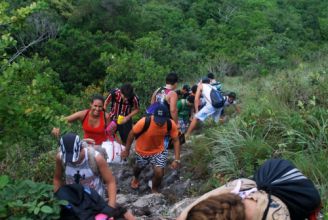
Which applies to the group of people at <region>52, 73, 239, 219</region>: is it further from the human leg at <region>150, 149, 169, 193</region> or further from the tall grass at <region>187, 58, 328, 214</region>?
the tall grass at <region>187, 58, 328, 214</region>

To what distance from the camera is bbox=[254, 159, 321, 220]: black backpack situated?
289 cm

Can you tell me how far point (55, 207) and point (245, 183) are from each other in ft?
4.12

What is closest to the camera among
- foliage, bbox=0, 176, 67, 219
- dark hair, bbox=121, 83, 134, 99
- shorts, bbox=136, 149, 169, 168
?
foliage, bbox=0, 176, 67, 219

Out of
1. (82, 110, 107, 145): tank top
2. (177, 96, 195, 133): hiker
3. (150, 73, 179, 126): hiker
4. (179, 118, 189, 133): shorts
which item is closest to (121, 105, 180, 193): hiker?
(82, 110, 107, 145): tank top

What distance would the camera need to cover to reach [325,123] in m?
6.30

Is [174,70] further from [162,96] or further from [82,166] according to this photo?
[82,166]

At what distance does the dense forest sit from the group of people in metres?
0.29

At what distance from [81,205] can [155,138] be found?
9.52 ft

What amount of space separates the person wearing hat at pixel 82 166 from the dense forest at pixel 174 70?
223 millimetres

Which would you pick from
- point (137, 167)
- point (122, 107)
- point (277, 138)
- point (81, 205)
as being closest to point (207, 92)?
point (122, 107)

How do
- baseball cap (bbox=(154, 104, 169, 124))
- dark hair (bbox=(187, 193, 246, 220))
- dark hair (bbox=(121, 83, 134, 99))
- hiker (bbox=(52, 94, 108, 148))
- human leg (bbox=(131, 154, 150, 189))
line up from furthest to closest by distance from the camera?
dark hair (bbox=(121, 83, 134, 99)), human leg (bbox=(131, 154, 150, 189)), baseball cap (bbox=(154, 104, 169, 124)), hiker (bbox=(52, 94, 108, 148)), dark hair (bbox=(187, 193, 246, 220))

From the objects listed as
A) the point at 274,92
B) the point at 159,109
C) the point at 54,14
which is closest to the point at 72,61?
the point at 54,14

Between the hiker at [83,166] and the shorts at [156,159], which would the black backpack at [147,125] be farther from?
the hiker at [83,166]

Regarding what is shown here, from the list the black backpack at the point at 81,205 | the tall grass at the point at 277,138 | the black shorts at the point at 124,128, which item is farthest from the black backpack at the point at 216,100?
the black backpack at the point at 81,205
